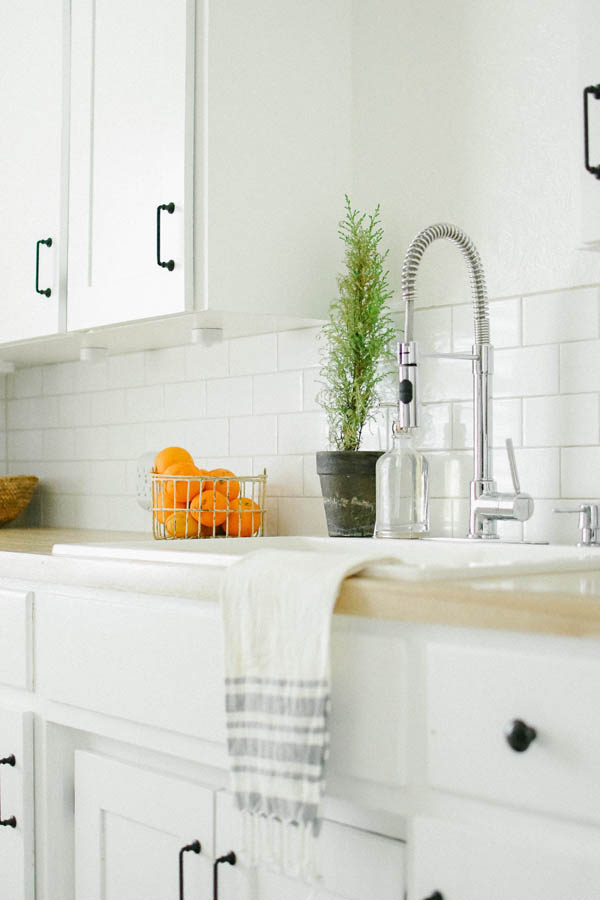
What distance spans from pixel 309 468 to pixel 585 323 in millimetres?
674

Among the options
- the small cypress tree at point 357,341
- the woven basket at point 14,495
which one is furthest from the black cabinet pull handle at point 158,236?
the woven basket at point 14,495

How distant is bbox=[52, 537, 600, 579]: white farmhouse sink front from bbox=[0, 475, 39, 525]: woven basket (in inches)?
39.7

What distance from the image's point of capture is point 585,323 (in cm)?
167

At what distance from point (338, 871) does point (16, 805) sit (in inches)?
25.8

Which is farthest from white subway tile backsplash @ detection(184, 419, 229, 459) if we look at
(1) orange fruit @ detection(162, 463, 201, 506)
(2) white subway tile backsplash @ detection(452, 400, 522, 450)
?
(2) white subway tile backsplash @ detection(452, 400, 522, 450)

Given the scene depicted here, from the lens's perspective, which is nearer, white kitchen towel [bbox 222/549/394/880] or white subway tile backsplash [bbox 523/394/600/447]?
white kitchen towel [bbox 222/549/394/880]

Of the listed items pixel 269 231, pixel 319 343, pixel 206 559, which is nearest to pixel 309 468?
pixel 319 343

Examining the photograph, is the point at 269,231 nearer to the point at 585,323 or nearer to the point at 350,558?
the point at 585,323

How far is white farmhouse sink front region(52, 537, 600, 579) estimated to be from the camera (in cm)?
112

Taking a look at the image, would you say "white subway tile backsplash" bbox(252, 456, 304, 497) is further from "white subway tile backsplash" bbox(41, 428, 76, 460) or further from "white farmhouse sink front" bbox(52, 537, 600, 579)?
"white subway tile backsplash" bbox(41, 428, 76, 460)

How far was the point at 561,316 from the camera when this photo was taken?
1.71 meters

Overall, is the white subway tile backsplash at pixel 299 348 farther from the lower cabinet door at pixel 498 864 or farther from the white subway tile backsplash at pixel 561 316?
the lower cabinet door at pixel 498 864

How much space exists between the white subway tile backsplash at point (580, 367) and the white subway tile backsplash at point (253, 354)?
27.2 inches

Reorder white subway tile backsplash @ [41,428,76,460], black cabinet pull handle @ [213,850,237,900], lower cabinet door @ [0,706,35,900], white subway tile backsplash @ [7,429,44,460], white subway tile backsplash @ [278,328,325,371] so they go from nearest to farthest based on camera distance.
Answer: black cabinet pull handle @ [213,850,237,900] → lower cabinet door @ [0,706,35,900] → white subway tile backsplash @ [278,328,325,371] → white subway tile backsplash @ [41,428,76,460] → white subway tile backsplash @ [7,429,44,460]
